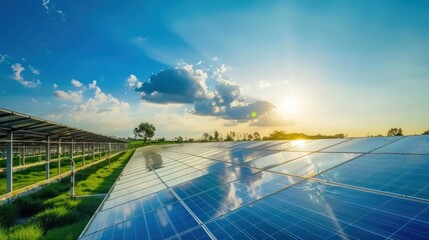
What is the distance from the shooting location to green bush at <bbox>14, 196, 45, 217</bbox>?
37.5ft

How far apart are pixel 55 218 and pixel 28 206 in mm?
3791

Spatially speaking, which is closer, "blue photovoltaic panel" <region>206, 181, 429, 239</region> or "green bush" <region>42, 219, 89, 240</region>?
"blue photovoltaic panel" <region>206, 181, 429, 239</region>

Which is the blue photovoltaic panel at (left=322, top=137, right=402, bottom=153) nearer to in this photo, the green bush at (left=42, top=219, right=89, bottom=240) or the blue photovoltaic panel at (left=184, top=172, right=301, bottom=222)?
the blue photovoltaic panel at (left=184, top=172, right=301, bottom=222)

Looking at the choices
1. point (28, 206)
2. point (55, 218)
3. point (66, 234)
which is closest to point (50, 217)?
point (55, 218)

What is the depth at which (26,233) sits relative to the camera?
7469 millimetres

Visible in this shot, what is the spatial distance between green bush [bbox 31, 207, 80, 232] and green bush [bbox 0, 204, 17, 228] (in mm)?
1318

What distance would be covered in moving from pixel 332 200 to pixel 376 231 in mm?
1145

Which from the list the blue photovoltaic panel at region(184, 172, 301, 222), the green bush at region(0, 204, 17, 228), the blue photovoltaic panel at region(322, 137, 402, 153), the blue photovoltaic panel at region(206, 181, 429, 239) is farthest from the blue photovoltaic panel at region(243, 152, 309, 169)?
the green bush at region(0, 204, 17, 228)

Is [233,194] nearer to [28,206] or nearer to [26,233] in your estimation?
[26,233]

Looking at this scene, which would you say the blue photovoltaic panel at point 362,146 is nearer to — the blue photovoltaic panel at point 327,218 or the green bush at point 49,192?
the blue photovoltaic panel at point 327,218

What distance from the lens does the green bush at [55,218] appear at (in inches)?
349

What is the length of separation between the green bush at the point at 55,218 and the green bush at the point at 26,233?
589 millimetres

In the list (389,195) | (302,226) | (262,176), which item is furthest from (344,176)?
(302,226)

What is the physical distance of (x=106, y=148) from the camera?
59312 millimetres
